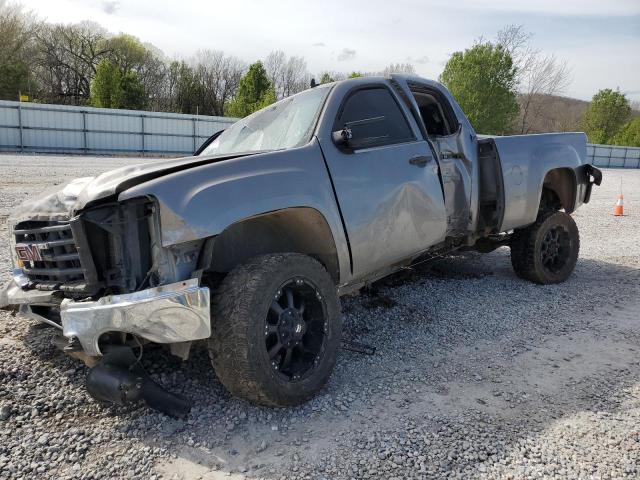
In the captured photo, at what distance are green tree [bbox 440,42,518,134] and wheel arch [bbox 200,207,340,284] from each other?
32.8m

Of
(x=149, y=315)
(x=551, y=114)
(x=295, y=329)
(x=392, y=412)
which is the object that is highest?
(x=551, y=114)

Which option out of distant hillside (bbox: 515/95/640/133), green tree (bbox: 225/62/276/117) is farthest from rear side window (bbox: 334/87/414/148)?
distant hillside (bbox: 515/95/640/133)

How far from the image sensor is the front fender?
2.67 meters

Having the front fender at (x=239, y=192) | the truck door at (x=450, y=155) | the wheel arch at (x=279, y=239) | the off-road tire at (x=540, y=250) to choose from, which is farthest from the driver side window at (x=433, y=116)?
the wheel arch at (x=279, y=239)

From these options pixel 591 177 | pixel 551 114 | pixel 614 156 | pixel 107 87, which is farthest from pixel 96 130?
pixel 551 114

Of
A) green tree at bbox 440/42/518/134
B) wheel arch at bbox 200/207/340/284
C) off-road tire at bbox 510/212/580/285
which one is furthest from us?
green tree at bbox 440/42/518/134

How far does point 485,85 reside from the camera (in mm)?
34094

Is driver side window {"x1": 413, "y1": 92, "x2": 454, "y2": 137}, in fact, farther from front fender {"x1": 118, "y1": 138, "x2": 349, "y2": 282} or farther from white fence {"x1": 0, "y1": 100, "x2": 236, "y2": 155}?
white fence {"x1": 0, "y1": 100, "x2": 236, "y2": 155}

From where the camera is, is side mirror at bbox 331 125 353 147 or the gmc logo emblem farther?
side mirror at bbox 331 125 353 147

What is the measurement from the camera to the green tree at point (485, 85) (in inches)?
1336

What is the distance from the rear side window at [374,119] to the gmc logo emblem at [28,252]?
212 centimetres

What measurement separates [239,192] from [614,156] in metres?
50.9

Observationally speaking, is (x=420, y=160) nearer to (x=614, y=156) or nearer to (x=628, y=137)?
(x=614, y=156)

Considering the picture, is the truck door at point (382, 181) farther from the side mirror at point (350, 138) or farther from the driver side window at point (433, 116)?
the driver side window at point (433, 116)
